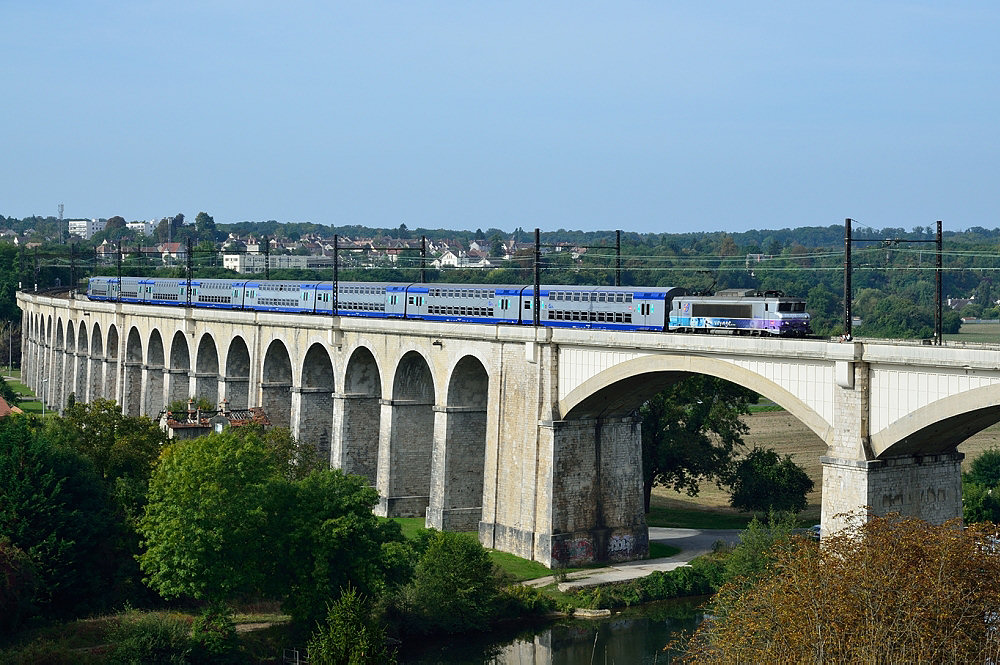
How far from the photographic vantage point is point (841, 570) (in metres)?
24.9

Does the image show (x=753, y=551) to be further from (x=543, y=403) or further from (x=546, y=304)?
(x=546, y=304)

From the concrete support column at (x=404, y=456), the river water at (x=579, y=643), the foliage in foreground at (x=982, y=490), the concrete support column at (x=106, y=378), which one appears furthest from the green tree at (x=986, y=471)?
the concrete support column at (x=106, y=378)

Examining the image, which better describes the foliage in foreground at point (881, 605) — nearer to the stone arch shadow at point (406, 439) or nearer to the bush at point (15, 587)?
the bush at point (15, 587)

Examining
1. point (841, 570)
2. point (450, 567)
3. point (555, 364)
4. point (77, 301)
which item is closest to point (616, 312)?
point (555, 364)

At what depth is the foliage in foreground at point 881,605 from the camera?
74.7ft

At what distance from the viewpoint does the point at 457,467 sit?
53.8 metres

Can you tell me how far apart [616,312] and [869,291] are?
99427mm

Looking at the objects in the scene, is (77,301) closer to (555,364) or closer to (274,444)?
(274,444)

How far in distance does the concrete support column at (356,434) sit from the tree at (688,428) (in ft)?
42.7

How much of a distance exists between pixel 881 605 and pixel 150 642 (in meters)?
20.8

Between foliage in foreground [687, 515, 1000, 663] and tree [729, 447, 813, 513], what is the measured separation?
32575 mm

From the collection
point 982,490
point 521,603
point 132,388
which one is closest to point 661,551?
point 521,603

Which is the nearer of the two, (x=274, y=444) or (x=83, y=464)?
(x=83, y=464)

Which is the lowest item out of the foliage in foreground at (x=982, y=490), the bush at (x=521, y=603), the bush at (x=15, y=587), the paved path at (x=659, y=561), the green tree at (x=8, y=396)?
the bush at (x=521, y=603)
